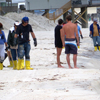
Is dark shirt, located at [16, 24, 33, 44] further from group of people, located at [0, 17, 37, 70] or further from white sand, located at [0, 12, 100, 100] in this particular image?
white sand, located at [0, 12, 100, 100]

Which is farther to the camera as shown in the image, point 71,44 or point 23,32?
point 71,44

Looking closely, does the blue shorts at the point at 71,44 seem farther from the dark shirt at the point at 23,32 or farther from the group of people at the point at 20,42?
the dark shirt at the point at 23,32

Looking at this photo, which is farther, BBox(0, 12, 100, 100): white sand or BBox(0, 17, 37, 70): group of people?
BBox(0, 17, 37, 70): group of people

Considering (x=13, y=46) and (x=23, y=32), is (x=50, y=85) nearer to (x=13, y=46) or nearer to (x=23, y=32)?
(x=23, y=32)

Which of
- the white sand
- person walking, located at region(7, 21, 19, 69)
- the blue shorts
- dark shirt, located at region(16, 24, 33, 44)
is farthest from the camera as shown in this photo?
person walking, located at region(7, 21, 19, 69)

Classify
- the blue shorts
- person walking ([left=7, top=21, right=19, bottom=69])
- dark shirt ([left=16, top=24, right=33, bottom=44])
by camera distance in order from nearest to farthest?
1. dark shirt ([left=16, top=24, right=33, bottom=44])
2. the blue shorts
3. person walking ([left=7, top=21, right=19, bottom=69])

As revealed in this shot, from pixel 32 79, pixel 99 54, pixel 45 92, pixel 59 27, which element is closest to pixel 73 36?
pixel 59 27

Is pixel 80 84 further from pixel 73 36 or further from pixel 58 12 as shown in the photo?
pixel 58 12

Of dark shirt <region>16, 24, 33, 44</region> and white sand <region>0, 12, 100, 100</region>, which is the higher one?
dark shirt <region>16, 24, 33, 44</region>

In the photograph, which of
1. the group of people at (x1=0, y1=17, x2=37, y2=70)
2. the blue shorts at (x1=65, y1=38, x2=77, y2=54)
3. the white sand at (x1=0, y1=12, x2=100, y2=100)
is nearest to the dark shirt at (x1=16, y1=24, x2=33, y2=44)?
the group of people at (x1=0, y1=17, x2=37, y2=70)

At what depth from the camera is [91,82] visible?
5805mm

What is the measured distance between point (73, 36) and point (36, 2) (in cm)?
3676

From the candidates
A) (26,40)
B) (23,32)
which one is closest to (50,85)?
(26,40)

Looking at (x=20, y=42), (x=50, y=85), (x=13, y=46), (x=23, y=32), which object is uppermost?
(x=23, y=32)
